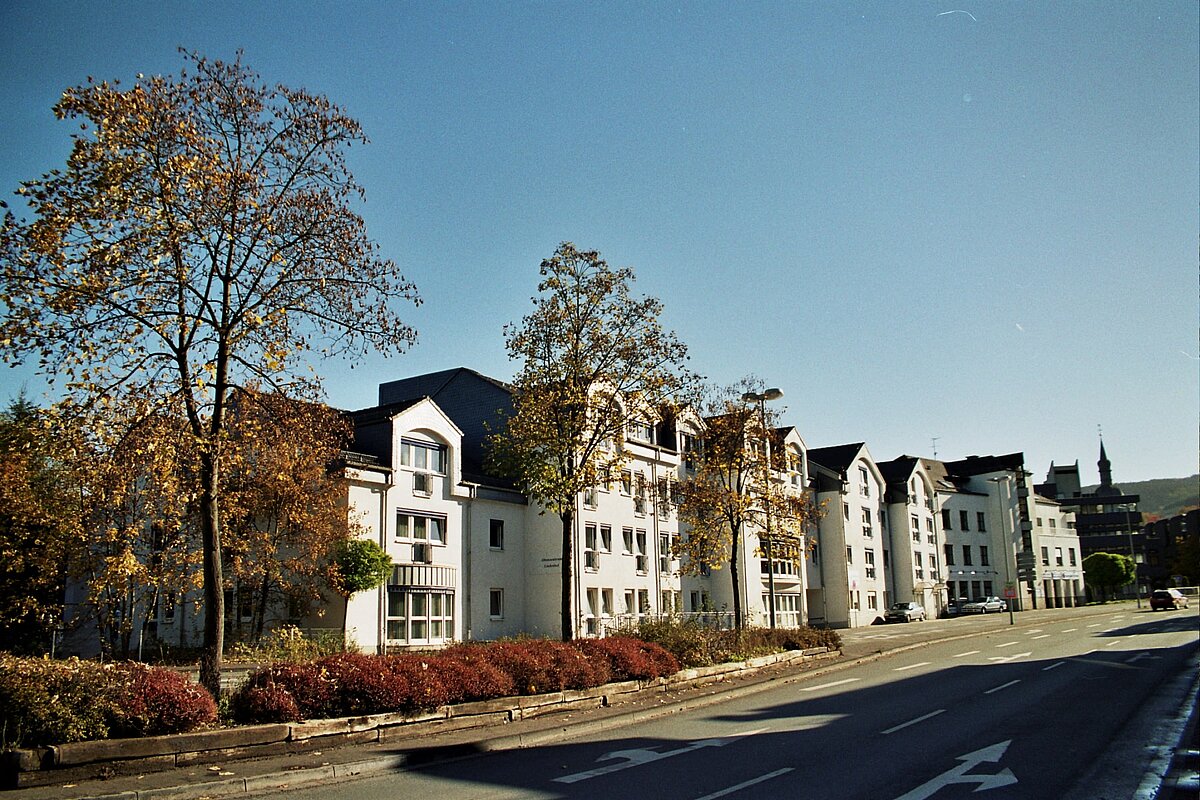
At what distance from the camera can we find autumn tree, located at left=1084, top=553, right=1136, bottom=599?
296ft

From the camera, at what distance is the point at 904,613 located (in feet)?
225

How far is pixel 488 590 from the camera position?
39.7m

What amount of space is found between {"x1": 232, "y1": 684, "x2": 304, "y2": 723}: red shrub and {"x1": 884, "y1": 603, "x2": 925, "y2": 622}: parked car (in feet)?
204

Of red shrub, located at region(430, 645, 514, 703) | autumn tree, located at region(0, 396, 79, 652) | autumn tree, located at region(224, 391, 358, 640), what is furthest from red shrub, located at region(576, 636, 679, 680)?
autumn tree, located at region(0, 396, 79, 652)

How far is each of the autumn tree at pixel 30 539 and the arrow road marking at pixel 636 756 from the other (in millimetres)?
16192

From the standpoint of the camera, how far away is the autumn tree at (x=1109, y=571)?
296ft

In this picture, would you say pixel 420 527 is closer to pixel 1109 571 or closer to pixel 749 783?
pixel 749 783

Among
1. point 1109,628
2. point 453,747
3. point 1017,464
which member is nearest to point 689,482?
point 453,747

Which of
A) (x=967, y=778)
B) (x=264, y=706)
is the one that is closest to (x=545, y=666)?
(x=264, y=706)

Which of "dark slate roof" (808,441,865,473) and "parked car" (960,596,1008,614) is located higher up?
"dark slate roof" (808,441,865,473)

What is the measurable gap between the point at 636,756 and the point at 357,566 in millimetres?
19773

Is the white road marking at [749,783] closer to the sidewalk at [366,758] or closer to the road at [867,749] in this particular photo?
the road at [867,749]

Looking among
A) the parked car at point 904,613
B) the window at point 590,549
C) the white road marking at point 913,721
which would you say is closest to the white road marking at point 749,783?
the white road marking at point 913,721

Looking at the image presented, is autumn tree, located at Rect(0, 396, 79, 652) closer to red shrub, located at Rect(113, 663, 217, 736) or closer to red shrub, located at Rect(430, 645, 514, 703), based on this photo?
red shrub, located at Rect(430, 645, 514, 703)
